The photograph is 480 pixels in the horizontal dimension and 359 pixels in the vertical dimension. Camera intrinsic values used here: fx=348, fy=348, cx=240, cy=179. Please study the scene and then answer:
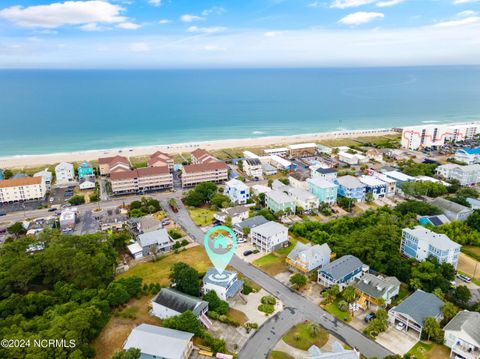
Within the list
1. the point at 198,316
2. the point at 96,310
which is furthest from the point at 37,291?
the point at 198,316

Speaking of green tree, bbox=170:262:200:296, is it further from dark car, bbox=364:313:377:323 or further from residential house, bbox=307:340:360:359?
dark car, bbox=364:313:377:323

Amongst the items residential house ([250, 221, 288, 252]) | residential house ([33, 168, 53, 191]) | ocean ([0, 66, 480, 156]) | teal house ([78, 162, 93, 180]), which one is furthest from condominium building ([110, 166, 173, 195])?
ocean ([0, 66, 480, 156])

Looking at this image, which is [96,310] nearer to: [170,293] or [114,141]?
[170,293]

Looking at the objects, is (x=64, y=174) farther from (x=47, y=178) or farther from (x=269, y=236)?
(x=269, y=236)

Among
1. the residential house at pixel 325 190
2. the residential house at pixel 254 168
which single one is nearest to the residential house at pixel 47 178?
the residential house at pixel 254 168

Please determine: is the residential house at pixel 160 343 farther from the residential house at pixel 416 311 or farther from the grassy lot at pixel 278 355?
the residential house at pixel 416 311

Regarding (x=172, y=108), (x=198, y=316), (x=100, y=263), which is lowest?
(x=198, y=316)
